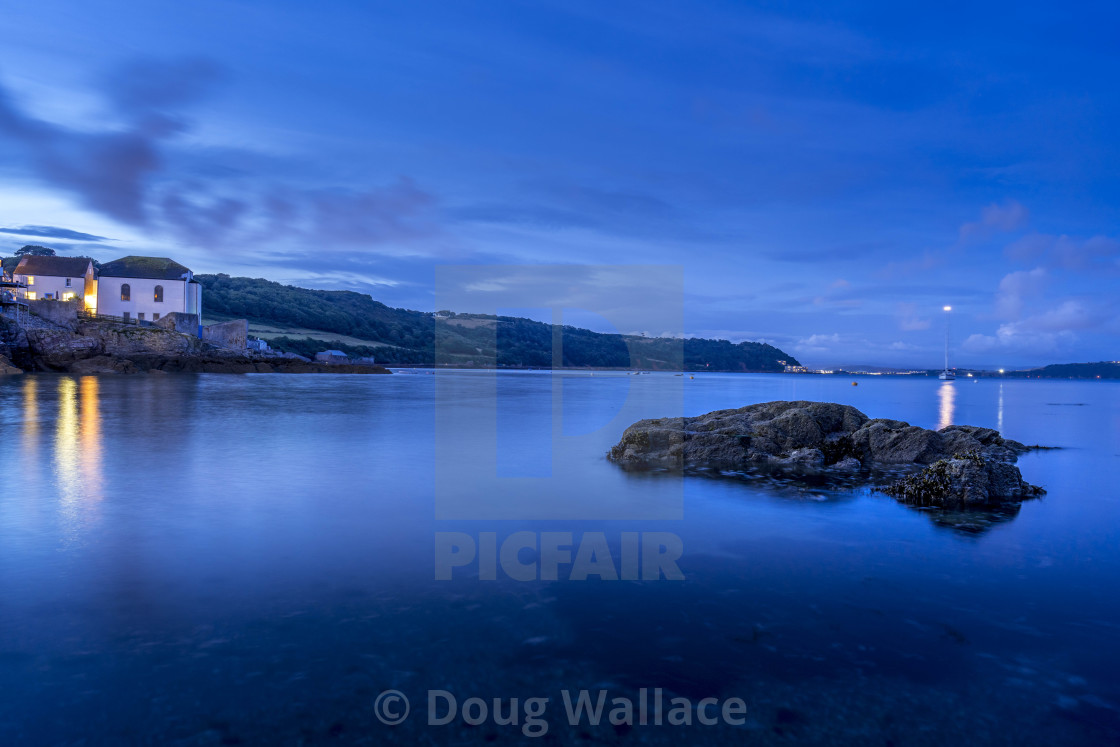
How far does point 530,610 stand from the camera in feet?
17.6

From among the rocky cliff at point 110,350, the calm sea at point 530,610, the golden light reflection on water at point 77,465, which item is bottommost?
the calm sea at point 530,610

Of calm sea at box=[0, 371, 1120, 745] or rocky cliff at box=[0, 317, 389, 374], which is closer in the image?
calm sea at box=[0, 371, 1120, 745]

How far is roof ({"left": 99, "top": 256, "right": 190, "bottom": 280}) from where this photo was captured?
2773 inches

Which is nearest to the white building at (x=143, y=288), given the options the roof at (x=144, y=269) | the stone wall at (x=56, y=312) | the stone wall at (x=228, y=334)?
the roof at (x=144, y=269)

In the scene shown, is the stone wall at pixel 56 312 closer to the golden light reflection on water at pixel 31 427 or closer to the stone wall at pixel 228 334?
the stone wall at pixel 228 334

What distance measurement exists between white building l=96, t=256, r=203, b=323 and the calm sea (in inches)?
2804

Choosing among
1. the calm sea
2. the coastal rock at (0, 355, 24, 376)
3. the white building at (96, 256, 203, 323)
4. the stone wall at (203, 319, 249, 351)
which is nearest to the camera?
the calm sea

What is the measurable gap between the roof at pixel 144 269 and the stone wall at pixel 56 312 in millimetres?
14274

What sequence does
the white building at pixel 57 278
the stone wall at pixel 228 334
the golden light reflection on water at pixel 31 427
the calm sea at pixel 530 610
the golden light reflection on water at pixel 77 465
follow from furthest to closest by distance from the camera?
the stone wall at pixel 228 334
the white building at pixel 57 278
the golden light reflection on water at pixel 31 427
the golden light reflection on water at pixel 77 465
the calm sea at pixel 530 610

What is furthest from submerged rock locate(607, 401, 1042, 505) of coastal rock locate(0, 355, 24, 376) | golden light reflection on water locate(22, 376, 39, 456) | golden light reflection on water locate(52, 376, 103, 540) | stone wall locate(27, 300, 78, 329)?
stone wall locate(27, 300, 78, 329)

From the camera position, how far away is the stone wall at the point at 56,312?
180ft

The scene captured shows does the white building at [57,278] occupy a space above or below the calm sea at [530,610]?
above

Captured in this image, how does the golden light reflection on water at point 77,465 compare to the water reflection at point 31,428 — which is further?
the water reflection at point 31,428

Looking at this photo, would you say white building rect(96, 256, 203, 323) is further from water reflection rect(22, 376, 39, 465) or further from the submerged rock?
the submerged rock
